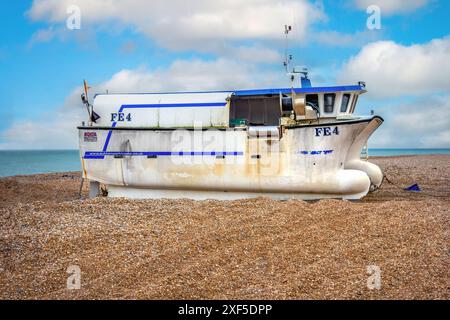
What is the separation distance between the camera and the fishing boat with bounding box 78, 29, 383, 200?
37.4 ft

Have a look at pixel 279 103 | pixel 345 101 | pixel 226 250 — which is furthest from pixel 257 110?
pixel 226 250

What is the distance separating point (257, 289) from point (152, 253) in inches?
68.5

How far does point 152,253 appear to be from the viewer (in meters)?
6.57

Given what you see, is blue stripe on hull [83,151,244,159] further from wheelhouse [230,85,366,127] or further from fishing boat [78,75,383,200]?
wheelhouse [230,85,366,127]

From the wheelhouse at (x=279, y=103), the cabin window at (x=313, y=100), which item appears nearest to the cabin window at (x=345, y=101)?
the wheelhouse at (x=279, y=103)

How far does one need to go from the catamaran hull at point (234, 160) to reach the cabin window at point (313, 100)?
1207mm

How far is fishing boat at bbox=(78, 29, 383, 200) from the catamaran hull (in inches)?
0.9

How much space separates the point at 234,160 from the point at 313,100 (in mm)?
2545

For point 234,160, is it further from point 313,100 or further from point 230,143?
point 313,100

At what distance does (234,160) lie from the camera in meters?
11.6

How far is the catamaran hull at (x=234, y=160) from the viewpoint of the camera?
37.3ft

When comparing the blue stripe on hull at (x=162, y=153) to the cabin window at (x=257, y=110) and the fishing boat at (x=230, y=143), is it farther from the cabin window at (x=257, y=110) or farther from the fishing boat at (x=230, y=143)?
the cabin window at (x=257, y=110)

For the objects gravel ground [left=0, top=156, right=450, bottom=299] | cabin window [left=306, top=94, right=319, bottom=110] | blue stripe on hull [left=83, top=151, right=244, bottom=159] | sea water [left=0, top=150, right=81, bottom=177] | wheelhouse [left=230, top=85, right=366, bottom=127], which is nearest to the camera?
gravel ground [left=0, top=156, right=450, bottom=299]

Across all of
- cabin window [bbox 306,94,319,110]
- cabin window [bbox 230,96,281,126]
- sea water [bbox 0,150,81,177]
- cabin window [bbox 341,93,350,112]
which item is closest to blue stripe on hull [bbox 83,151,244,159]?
cabin window [bbox 230,96,281,126]
